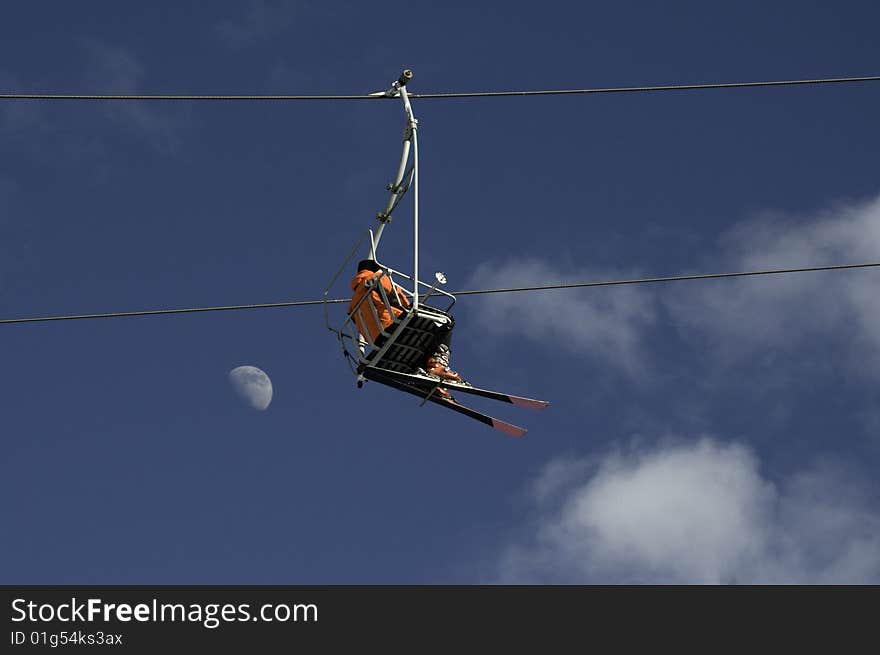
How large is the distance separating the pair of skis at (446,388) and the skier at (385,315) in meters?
0.17

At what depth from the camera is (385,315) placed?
2952cm

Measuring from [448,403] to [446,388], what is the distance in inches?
11.7

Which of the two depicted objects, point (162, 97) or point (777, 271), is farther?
point (777, 271)

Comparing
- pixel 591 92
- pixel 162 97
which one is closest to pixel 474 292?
pixel 591 92

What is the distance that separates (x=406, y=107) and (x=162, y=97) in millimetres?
3335

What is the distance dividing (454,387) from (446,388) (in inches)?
4.6

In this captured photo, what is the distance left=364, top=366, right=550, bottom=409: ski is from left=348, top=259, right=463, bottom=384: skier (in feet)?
0.41

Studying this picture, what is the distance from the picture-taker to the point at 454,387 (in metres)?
29.9

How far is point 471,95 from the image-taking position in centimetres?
2944

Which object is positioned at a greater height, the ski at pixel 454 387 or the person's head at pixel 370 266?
the person's head at pixel 370 266

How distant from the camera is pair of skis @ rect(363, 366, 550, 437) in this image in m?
29.6

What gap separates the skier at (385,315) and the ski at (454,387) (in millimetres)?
124

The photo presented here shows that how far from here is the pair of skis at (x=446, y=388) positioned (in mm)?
29578

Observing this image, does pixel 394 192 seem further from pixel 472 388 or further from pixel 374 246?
pixel 472 388
